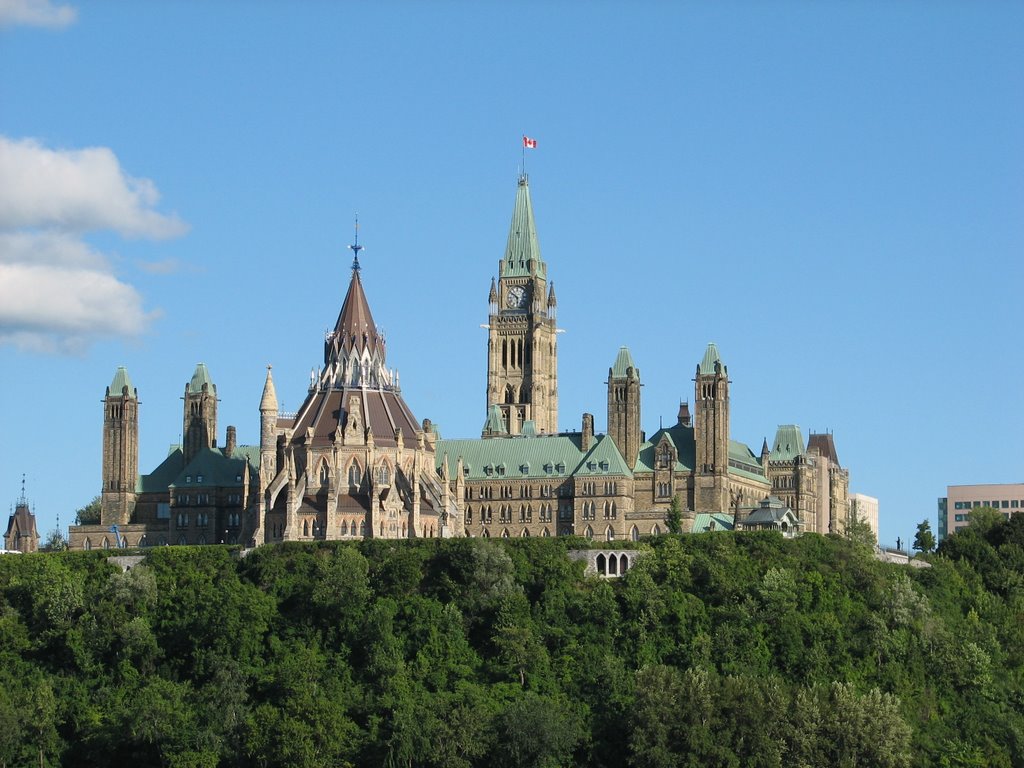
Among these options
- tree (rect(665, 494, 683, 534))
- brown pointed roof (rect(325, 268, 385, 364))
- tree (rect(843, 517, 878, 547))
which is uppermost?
brown pointed roof (rect(325, 268, 385, 364))

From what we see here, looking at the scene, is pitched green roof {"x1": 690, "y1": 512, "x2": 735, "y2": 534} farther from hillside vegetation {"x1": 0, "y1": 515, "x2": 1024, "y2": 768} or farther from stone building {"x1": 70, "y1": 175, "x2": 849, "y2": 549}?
hillside vegetation {"x1": 0, "y1": 515, "x2": 1024, "y2": 768}

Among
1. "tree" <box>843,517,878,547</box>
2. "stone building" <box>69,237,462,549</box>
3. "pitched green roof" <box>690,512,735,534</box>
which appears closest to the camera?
"tree" <box>843,517,878,547</box>

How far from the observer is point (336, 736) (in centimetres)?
13362

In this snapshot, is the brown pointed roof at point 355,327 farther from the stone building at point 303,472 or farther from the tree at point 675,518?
the tree at point 675,518

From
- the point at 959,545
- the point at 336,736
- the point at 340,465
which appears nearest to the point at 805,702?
the point at 336,736

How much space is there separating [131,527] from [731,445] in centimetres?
4555

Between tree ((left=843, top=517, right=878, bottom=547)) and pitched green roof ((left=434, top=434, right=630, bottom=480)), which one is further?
pitched green roof ((left=434, top=434, right=630, bottom=480))

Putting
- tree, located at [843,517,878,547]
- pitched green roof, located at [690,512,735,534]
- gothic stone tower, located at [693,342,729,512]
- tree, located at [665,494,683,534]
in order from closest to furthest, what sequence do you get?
1. tree, located at [843,517,878,547]
2. tree, located at [665,494,683,534]
3. pitched green roof, located at [690,512,735,534]
4. gothic stone tower, located at [693,342,729,512]

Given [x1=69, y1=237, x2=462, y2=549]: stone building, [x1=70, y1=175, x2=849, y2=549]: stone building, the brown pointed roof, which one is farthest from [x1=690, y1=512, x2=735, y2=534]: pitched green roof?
the brown pointed roof

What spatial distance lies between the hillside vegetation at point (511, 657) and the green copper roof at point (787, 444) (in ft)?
100

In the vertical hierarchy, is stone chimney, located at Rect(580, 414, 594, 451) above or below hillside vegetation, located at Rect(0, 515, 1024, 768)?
above

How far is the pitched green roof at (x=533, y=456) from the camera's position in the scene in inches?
7215

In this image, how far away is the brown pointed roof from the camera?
17538cm

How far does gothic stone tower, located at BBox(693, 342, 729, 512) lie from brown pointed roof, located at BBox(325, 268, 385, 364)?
24481 millimetres
